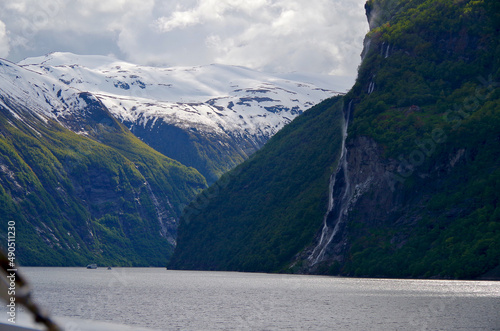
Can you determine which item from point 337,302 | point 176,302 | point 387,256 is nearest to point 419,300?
point 337,302

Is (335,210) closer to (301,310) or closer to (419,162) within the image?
(419,162)

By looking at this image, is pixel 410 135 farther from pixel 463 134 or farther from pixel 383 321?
pixel 383 321

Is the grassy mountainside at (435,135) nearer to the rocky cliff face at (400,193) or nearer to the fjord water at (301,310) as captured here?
the rocky cliff face at (400,193)

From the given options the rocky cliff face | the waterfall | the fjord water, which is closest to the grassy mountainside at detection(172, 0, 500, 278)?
the rocky cliff face

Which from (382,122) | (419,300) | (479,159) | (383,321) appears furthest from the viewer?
(382,122)

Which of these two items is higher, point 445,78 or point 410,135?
point 445,78

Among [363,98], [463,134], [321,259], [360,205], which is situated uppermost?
[363,98]

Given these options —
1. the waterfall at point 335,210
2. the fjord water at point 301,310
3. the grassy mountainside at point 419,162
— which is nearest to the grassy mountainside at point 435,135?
the grassy mountainside at point 419,162

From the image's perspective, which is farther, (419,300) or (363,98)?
(363,98)

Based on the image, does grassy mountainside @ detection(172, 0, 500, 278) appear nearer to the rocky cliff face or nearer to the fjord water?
the rocky cliff face
